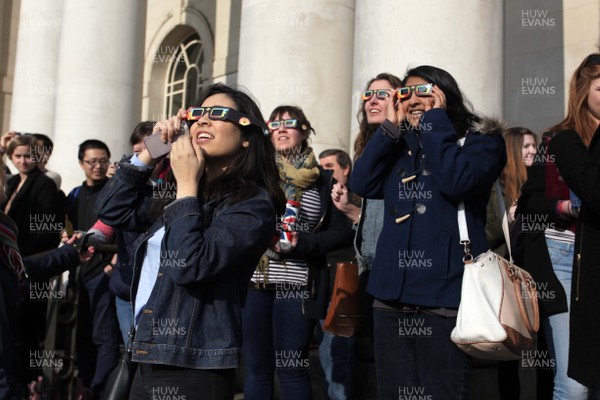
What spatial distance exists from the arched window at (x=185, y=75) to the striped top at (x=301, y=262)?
9.53m

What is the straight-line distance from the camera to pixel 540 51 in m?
9.27

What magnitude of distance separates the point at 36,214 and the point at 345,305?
11.3ft

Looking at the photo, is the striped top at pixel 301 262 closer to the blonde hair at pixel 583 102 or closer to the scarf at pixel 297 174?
the scarf at pixel 297 174

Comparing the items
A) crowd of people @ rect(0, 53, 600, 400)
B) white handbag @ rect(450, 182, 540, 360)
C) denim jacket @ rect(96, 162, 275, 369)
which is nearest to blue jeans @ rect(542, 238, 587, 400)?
crowd of people @ rect(0, 53, 600, 400)

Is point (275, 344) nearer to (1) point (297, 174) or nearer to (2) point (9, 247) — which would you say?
(1) point (297, 174)

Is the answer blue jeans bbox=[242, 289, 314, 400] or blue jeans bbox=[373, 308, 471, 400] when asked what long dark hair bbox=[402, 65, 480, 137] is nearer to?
blue jeans bbox=[373, 308, 471, 400]

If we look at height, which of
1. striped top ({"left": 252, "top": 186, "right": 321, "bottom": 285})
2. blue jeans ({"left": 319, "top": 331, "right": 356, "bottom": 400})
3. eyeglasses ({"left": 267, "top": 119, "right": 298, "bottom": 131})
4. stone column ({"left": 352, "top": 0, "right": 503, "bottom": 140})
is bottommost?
blue jeans ({"left": 319, "top": 331, "right": 356, "bottom": 400})

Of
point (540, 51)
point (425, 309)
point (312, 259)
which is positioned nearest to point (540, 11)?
point (540, 51)

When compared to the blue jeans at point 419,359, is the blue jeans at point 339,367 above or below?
below

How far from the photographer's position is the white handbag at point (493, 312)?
331 cm

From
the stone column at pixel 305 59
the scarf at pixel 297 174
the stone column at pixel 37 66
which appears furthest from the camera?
the stone column at pixel 37 66

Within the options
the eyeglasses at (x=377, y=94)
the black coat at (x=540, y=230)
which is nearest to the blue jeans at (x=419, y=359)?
the black coat at (x=540, y=230)

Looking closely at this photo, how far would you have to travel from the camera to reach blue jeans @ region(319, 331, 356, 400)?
563cm

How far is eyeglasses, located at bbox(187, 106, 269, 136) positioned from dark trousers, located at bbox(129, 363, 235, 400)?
1.02 m
